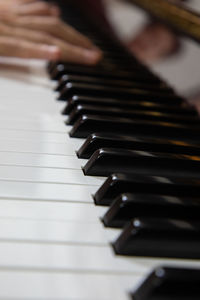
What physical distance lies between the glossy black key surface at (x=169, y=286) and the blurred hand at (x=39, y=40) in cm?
104

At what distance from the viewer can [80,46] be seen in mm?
1678

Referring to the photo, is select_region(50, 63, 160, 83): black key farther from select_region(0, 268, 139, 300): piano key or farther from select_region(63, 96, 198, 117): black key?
select_region(0, 268, 139, 300): piano key

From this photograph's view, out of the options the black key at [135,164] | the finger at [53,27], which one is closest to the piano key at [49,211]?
the black key at [135,164]

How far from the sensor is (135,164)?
3.00ft

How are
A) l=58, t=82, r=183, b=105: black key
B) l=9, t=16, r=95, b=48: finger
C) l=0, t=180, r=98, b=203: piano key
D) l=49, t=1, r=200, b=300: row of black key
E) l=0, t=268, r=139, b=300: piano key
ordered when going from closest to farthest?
l=0, t=268, r=139, b=300: piano key < l=49, t=1, r=200, b=300: row of black key < l=0, t=180, r=98, b=203: piano key < l=58, t=82, r=183, b=105: black key < l=9, t=16, r=95, b=48: finger

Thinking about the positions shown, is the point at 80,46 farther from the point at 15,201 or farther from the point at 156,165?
the point at 15,201

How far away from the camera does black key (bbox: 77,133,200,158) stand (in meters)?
0.98

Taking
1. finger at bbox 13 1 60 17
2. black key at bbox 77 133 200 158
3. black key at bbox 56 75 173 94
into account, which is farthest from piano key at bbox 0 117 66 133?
finger at bbox 13 1 60 17

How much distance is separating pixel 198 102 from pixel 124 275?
765 millimetres

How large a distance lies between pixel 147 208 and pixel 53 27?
1.07 meters

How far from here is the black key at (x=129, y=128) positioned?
3.56 ft

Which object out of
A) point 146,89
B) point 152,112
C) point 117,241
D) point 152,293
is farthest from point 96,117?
point 152,293

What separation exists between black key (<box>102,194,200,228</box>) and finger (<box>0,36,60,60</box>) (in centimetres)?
85

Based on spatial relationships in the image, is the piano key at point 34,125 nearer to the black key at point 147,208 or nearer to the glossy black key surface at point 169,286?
the black key at point 147,208
